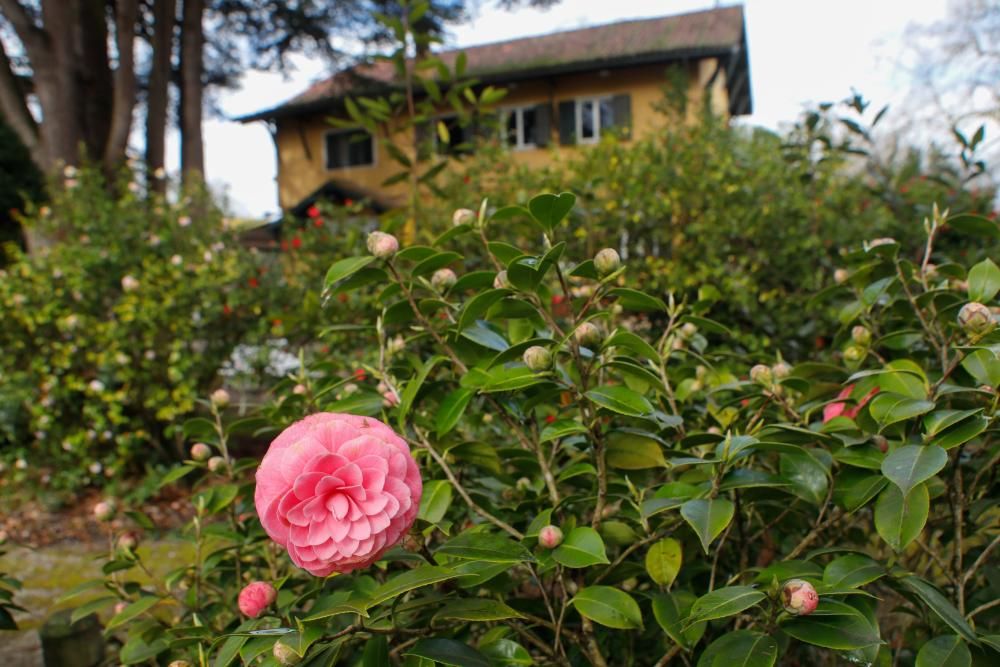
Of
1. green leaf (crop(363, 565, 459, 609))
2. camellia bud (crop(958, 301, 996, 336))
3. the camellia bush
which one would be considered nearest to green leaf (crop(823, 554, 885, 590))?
the camellia bush

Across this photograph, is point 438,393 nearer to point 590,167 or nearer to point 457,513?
point 457,513

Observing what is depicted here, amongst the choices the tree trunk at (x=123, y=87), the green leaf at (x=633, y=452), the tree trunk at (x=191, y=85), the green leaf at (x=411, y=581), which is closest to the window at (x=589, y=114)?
the tree trunk at (x=191, y=85)

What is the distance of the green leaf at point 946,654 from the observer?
763 millimetres

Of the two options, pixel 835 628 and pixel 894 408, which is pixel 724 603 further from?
pixel 894 408

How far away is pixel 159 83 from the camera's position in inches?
310

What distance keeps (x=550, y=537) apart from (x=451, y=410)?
9.8 inches

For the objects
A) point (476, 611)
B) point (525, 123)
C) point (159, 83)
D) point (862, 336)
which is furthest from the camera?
point (525, 123)

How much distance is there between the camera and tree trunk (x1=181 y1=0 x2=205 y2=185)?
311 inches

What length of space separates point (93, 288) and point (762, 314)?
3.68m

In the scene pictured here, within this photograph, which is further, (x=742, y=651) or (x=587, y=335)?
(x=587, y=335)

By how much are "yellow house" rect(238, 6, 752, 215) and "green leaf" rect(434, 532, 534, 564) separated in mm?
10039

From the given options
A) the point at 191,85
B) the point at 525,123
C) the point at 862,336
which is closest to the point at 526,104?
the point at 525,123

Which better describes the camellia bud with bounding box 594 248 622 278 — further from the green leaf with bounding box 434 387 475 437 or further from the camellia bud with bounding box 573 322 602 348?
the green leaf with bounding box 434 387 475 437

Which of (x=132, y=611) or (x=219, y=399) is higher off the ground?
(x=219, y=399)
